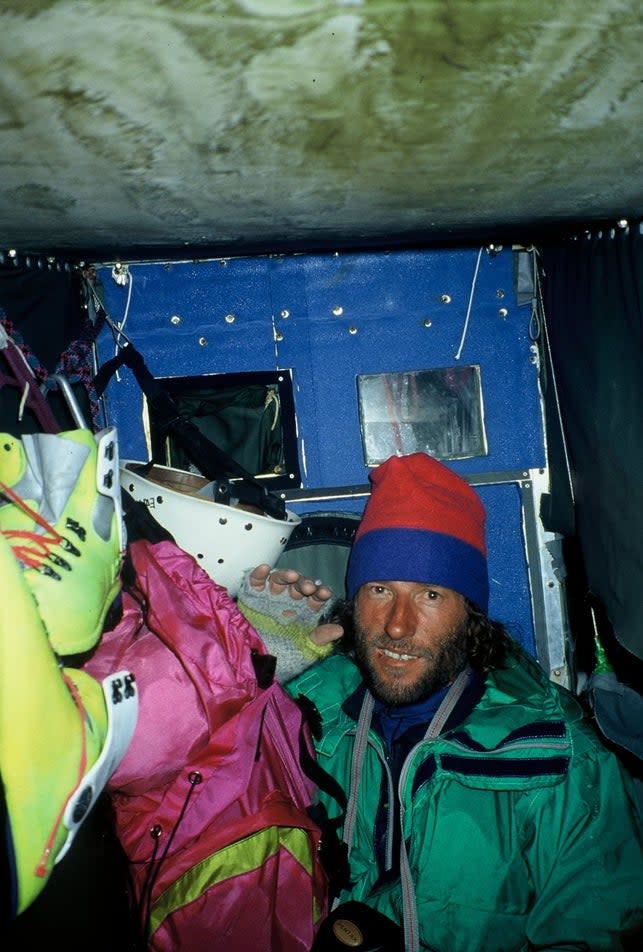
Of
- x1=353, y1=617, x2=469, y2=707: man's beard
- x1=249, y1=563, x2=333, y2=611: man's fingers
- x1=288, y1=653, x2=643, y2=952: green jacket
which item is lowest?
x1=288, y1=653, x2=643, y2=952: green jacket

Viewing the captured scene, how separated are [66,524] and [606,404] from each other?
1.79 meters

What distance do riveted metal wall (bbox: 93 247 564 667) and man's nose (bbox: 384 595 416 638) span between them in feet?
2.72

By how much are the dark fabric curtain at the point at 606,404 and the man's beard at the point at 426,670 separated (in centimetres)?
53

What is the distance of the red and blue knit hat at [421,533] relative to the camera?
2104mm

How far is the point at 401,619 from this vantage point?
2.11 metres

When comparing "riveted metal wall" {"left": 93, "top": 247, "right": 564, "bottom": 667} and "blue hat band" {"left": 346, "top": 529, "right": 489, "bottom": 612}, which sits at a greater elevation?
"riveted metal wall" {"left": 93, "top": 247, "right": 564, "bottom": 667}

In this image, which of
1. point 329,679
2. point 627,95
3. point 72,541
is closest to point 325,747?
point 329,679

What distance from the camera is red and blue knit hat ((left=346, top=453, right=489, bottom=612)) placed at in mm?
2104

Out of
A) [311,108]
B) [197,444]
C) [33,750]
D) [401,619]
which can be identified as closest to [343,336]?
[197,444]

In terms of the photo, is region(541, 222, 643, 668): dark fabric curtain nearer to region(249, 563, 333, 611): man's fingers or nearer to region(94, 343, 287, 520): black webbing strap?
region(249, 563, 333, 611): man's fingers

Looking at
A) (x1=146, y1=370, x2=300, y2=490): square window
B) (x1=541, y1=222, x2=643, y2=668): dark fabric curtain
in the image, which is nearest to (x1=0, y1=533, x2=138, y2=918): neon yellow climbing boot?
(x1=541, y1=222, x2=643, y2=668): dark fabric curtain

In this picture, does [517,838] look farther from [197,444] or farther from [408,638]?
[197,444]

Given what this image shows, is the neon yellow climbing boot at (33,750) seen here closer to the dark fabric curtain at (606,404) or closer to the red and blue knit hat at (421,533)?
the red and blue knit hat at (421,533)

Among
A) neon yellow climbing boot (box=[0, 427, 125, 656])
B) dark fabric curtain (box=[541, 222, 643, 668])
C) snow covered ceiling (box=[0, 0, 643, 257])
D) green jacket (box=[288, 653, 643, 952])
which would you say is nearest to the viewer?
snow covered ceiling (box=[0, 0, 643, 257])
